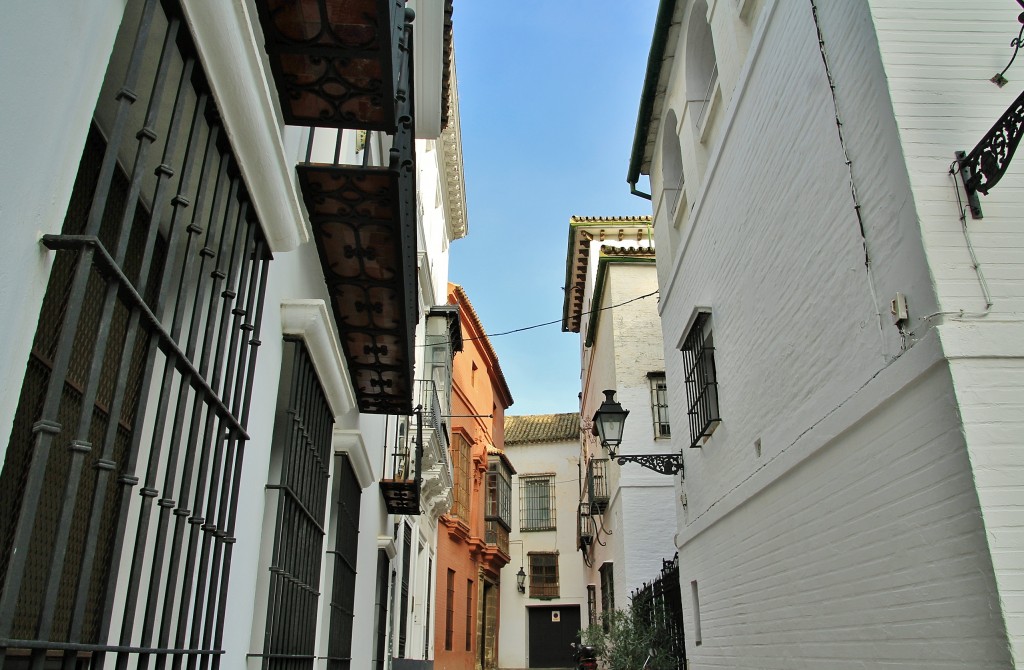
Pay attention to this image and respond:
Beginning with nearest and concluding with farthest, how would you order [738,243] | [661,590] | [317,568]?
1. [317,568]
2. [738,243]
3. [661,590]

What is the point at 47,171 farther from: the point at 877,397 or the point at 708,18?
the point at 708,18

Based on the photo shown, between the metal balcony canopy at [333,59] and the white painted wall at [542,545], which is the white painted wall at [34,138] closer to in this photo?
the metal balcony canopy at [333,59]

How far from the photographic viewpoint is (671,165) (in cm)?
1056

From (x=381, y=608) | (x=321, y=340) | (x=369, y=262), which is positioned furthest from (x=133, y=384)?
(x=381, y=608)

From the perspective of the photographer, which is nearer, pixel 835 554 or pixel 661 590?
pixel 835 554

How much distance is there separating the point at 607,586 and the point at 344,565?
38.3 feet

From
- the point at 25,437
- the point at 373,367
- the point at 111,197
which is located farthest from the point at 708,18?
the point at 25,437

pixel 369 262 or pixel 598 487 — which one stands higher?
pixel 598 487

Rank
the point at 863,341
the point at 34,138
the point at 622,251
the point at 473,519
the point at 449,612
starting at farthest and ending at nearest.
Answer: the point at 473,519 < the point at 449,612 < the point at 622,251 < the point at 863,341 < the point at 34,138

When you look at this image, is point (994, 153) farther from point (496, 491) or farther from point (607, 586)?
point (496, 491)

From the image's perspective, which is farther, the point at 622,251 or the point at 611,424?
the point at 622,251

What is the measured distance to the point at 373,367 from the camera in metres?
6.38

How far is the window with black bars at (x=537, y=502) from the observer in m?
29.5

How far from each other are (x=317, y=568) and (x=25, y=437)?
3.20 metres
